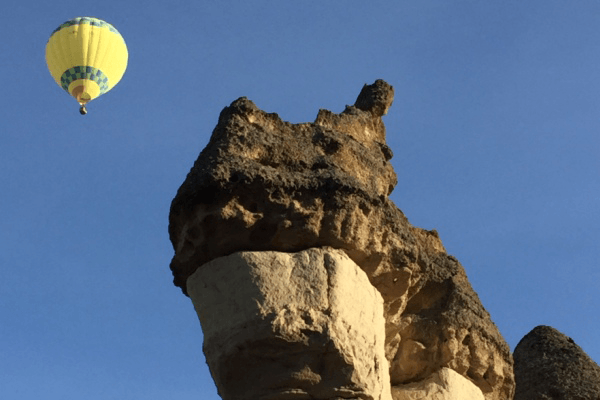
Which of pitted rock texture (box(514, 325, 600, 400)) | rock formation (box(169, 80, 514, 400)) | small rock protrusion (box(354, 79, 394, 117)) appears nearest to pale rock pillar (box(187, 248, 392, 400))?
rock formation (box(169, 80, 514, 400))

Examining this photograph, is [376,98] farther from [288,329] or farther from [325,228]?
[288,329]

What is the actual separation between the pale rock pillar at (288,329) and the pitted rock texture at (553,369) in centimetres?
441

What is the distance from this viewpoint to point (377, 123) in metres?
10.3

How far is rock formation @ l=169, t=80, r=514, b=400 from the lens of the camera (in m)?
8.19

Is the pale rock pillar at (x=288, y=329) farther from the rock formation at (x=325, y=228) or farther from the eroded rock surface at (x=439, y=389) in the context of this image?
the eroded rock surface at (x=439, y=389)

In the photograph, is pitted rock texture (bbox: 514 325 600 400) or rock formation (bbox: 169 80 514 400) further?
pitted rock texture (bbox: 514 325 600 400)

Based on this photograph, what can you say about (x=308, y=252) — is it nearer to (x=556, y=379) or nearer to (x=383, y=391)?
(x=383, y=391)

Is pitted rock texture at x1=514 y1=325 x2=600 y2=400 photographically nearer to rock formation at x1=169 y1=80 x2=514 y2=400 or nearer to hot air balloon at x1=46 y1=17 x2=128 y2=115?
rock formation at x1=169 y1=80 x2=514 y2=400

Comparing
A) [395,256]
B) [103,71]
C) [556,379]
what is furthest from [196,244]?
[103,71]

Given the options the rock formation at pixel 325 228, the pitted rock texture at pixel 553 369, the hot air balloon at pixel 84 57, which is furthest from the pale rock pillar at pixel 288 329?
the hot air balloon at pixel 84 57

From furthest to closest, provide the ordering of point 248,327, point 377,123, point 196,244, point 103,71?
point 103,71, point 377,123, point 196,244, point 248,327

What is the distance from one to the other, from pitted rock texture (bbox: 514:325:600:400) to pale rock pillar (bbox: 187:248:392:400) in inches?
173

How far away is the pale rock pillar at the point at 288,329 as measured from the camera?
7750mm

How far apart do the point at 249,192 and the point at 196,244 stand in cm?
58
